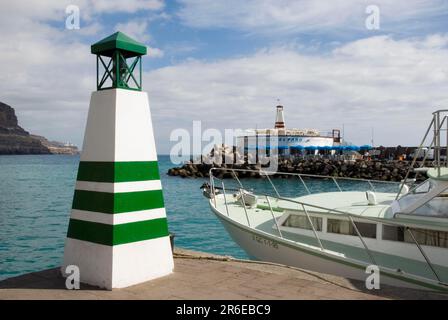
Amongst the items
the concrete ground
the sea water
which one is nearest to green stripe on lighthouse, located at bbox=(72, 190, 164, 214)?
the concrete ground

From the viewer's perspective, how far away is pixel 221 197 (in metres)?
15.5

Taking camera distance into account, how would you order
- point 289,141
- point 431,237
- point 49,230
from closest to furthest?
point 431,237, point 49,230, point 289,141

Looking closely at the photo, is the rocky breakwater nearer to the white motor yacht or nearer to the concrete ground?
the white motor yacht

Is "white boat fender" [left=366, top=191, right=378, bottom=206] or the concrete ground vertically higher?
"white boat fender" [left=366, top=191, right=378, bottom=206]

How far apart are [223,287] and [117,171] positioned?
2512mm

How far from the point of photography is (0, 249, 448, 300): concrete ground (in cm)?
594

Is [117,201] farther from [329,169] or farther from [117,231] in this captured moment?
[329,169]

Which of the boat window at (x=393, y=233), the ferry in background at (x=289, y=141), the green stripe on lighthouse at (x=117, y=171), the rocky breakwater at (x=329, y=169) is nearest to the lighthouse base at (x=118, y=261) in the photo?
the green stripe on lighthouse at (x=117, y=171)

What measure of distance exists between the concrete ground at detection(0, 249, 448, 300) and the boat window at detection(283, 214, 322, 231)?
A: 10.5 ft

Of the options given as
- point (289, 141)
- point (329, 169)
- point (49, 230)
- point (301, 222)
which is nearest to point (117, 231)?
point (301, 222)

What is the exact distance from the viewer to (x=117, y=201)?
21.0 ft

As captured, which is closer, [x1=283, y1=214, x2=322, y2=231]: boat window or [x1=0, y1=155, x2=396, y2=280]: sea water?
[x1=283, y1=214, x2=322, y2=231]: boat window

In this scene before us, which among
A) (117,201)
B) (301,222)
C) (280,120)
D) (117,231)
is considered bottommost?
(301,222)
